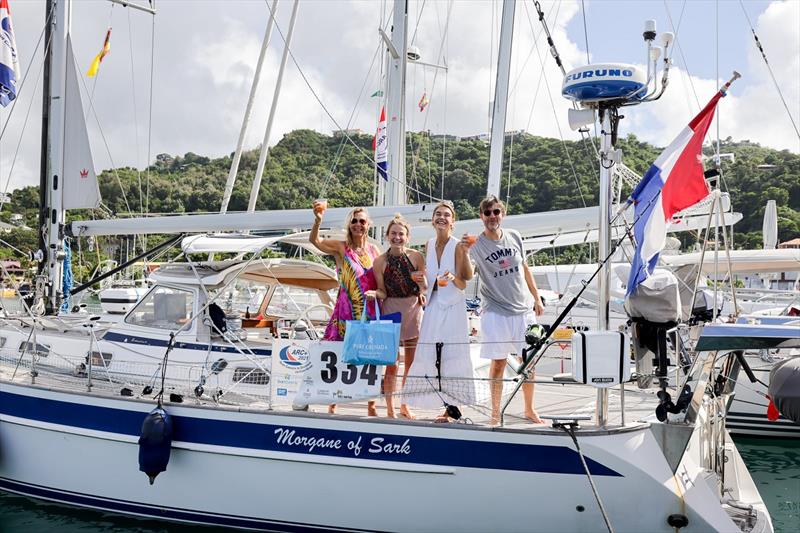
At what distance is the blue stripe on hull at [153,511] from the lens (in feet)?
20.3

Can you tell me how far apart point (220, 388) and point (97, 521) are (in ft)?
5.97

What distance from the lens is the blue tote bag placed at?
5676mm

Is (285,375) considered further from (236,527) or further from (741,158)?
(741,158)

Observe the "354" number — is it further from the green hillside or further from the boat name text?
the green hillside

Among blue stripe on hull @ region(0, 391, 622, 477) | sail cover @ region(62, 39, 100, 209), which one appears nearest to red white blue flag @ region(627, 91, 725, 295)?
blue stripe on hull @ region(0, 391, 622, 477)

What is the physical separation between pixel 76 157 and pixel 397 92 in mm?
5031

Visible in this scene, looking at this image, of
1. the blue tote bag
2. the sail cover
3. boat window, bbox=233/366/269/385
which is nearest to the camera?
the blue tote bag

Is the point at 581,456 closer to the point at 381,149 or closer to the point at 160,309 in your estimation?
the point at 160,309

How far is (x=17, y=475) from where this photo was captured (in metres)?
7.36

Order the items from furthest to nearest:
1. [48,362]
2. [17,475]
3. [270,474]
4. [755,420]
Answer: [755,420] → [48,362] → [17,475] → [270,474]

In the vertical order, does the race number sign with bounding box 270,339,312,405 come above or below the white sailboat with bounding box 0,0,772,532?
above

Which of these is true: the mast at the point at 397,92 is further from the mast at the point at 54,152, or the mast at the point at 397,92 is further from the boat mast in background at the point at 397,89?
the mast at the point at 54,152

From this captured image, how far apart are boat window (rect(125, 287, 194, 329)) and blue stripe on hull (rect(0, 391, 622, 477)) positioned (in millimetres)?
1252

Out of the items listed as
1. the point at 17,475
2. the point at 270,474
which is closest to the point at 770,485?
the point at 270,474
